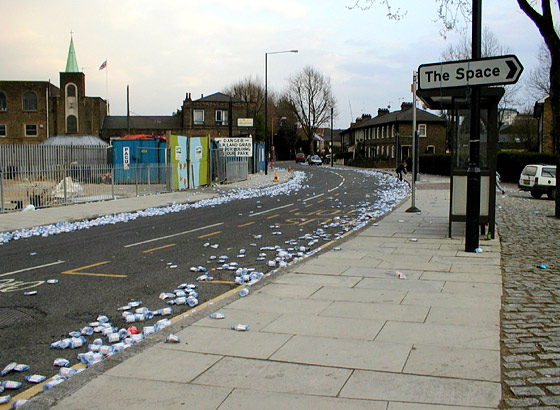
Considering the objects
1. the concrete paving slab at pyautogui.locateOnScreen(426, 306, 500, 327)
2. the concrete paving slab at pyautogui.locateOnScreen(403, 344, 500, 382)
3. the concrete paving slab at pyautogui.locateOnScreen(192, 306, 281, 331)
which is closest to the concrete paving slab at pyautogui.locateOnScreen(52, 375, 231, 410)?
the concrete paving slab at pyautogui.locateOnScreen(192, 306, 281, 331)

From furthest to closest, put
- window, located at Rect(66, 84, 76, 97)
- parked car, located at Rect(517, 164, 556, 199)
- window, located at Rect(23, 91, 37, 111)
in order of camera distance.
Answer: window, located at Rect(23, 91, 37, 111) < window, located at Rect(66, 84, 76, 97) < parked car, located at Rect(517, 164, 556, 199)

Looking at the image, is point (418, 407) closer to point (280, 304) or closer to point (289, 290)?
point (280, 304)

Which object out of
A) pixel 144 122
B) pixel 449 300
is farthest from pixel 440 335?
pixel 144 122

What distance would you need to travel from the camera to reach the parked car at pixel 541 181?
2412cm

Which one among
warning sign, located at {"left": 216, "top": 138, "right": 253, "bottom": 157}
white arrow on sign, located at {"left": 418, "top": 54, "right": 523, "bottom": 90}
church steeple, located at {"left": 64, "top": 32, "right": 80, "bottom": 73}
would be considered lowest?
warning sign, located at {"left": 216, "top": 138, "right": 253, "bottom": 157}

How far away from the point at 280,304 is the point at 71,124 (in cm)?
6793

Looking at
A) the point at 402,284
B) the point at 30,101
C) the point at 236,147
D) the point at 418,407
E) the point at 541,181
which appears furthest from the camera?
the point at 30,101

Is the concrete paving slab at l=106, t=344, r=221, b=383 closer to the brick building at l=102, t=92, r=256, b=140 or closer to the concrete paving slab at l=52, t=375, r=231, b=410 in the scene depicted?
the concrete paving slab at l=52, t=375, r=231, b=410

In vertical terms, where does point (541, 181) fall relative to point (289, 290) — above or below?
above

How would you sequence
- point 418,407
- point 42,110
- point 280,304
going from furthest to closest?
point 42,110
point 280,304
point 418,407

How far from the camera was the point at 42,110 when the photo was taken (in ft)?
220

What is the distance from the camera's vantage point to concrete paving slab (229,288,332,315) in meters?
6.01

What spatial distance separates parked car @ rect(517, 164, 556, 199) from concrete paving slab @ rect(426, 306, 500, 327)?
20623mm

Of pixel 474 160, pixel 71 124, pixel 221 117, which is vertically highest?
pixel 221 117
